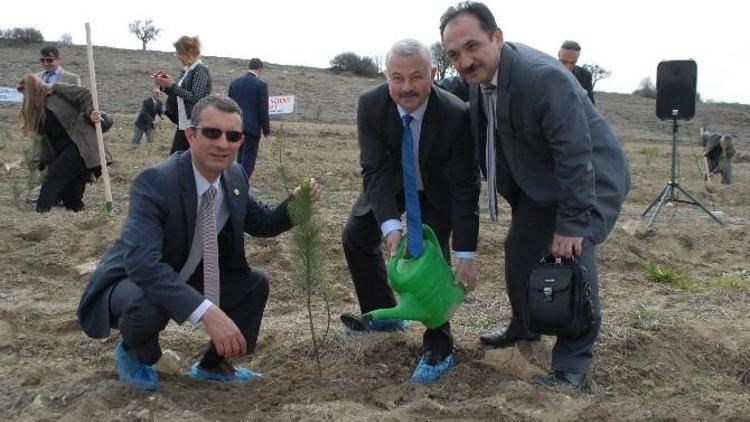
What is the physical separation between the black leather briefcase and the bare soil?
0.28 metres

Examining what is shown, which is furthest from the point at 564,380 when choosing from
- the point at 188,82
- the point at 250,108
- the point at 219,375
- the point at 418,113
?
the point at 250,108

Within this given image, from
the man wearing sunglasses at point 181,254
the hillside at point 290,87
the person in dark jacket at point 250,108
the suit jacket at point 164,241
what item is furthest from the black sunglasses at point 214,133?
the hillside at point 290,87

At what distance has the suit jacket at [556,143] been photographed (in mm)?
3197

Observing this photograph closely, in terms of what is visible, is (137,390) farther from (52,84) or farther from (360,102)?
(52,84)

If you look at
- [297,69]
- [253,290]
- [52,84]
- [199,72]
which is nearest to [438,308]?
[253,290]

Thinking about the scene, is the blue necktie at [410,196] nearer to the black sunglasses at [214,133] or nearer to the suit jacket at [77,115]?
the black sunglasses at [214,133]

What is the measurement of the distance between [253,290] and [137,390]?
0.69 meters

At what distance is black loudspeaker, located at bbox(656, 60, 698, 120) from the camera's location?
8.71 m

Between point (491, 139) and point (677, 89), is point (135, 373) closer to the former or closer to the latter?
point (491, 139)

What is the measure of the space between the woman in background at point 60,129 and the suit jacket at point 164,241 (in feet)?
13.6

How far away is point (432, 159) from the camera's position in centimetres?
375

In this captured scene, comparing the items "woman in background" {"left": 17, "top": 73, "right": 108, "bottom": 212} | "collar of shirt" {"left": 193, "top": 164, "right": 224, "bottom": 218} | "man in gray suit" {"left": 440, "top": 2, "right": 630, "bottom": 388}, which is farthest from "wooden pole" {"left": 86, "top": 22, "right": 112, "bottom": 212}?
"man in gray suit" {"left": 440, "top": 2, "right": 630, "bottom": 388}

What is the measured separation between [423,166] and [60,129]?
4835 millimetres

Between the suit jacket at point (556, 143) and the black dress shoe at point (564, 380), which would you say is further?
the black dress shoe at point (564, 380)
